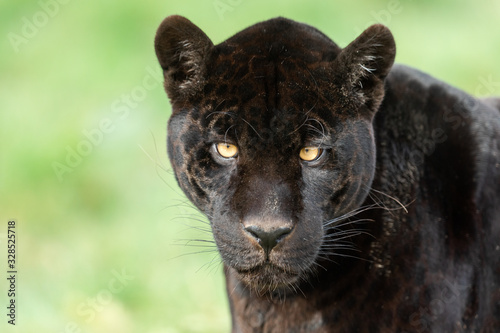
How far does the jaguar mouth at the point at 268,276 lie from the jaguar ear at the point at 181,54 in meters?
1.01

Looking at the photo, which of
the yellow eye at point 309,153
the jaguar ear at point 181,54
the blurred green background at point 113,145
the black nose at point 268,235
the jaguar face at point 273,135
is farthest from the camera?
the blurred green background at point 113,145

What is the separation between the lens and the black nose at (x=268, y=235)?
4.09 meters

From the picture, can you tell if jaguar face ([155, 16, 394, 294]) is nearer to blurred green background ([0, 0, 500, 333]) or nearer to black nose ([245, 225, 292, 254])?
black nose ([245, 225, 292, 254])

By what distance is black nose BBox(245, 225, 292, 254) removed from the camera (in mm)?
4090

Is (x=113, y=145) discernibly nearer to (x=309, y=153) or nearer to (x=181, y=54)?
(x=181, y=54)

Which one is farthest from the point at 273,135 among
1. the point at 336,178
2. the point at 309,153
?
the point at 336,178

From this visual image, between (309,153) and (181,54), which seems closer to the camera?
(309,153)

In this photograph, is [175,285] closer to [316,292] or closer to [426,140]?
[316,292]

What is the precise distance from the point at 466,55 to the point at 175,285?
5.67 m

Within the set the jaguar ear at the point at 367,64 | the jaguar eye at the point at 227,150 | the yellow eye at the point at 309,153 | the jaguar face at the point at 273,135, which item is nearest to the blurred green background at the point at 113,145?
the jaguar face at the point at 273,135

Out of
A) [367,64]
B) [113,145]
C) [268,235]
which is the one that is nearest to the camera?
[268,235]

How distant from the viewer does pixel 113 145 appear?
8.60 m

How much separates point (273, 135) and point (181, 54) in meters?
0.71

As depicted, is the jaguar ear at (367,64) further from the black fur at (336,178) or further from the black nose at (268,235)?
the black nose at (268,235)
